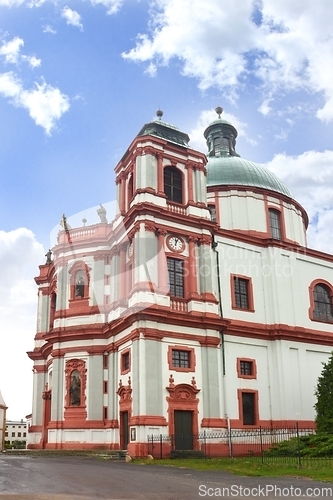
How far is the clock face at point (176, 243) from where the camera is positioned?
31422 millimetres

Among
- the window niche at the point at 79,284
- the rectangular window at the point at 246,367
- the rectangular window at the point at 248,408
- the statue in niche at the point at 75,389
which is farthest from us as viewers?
the window niche at the point at 79,284

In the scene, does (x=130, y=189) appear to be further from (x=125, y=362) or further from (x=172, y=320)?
(x=125, y=362)

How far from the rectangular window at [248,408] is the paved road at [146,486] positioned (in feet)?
43.3

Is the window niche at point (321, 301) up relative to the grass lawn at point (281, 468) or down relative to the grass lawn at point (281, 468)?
up

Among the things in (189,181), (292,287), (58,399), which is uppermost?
(189,181)

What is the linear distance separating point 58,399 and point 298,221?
2206 cm

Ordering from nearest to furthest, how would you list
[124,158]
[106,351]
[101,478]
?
[101,478] < [106,351] < [124,158]

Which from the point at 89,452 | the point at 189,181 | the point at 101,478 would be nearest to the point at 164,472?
the point at 101,478

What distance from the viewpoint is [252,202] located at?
40.4 meters

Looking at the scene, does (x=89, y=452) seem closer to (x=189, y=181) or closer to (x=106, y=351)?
(x=106, y=351)

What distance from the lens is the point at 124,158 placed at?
35.6 m

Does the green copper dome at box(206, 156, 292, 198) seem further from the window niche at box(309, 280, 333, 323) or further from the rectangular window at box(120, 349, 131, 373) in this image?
the rectangular window at box(120, 349, 131, 373)

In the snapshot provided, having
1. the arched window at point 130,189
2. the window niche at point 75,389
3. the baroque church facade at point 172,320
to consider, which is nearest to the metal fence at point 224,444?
the baroque church facade at point 172,320

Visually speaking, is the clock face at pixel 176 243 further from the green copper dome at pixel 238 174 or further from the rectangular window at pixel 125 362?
the green copper dome at pixel 238 174
